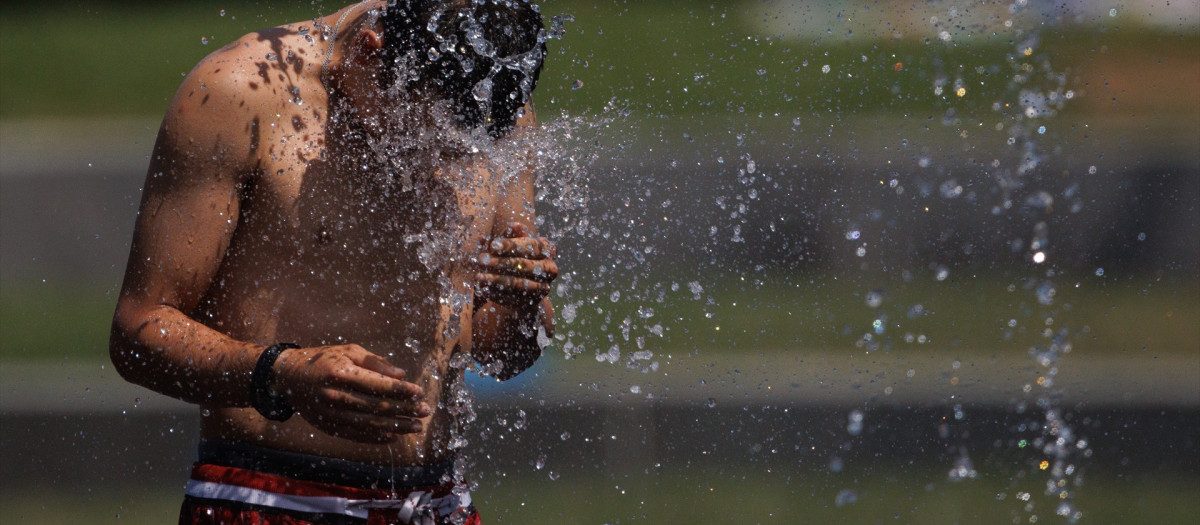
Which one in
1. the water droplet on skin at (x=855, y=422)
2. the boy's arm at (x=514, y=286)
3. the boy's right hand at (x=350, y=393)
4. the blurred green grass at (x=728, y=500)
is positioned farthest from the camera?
the water droplet on skin at (x=855, y=422)

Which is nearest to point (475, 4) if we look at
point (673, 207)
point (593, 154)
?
point (593, 154)

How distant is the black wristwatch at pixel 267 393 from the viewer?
1.63m

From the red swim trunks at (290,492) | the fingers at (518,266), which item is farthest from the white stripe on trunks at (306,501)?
the fingers at (518,266)

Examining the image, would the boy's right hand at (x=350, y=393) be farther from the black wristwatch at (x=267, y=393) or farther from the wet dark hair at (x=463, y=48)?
the wet dark hair at (x=463, y=48)

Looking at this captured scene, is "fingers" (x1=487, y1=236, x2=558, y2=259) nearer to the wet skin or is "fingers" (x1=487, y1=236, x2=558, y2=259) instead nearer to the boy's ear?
the wet skin

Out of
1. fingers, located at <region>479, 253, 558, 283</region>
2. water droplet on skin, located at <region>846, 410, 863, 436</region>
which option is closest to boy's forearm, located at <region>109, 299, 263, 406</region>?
fingers, located at <region>479, 253, 558, 283</region>

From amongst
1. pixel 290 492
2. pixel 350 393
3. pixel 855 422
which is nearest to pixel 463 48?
pixel 350 393

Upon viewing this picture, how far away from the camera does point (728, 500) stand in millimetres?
4262

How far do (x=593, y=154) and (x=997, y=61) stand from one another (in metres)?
2.13

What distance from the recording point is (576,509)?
421 cm

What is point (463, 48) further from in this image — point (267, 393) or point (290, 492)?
point (290, 492)

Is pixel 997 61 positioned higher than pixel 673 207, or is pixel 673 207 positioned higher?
pixel 997 61

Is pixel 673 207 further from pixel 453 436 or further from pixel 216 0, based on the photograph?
pixel 216 0

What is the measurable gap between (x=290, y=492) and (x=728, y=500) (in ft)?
8.88
